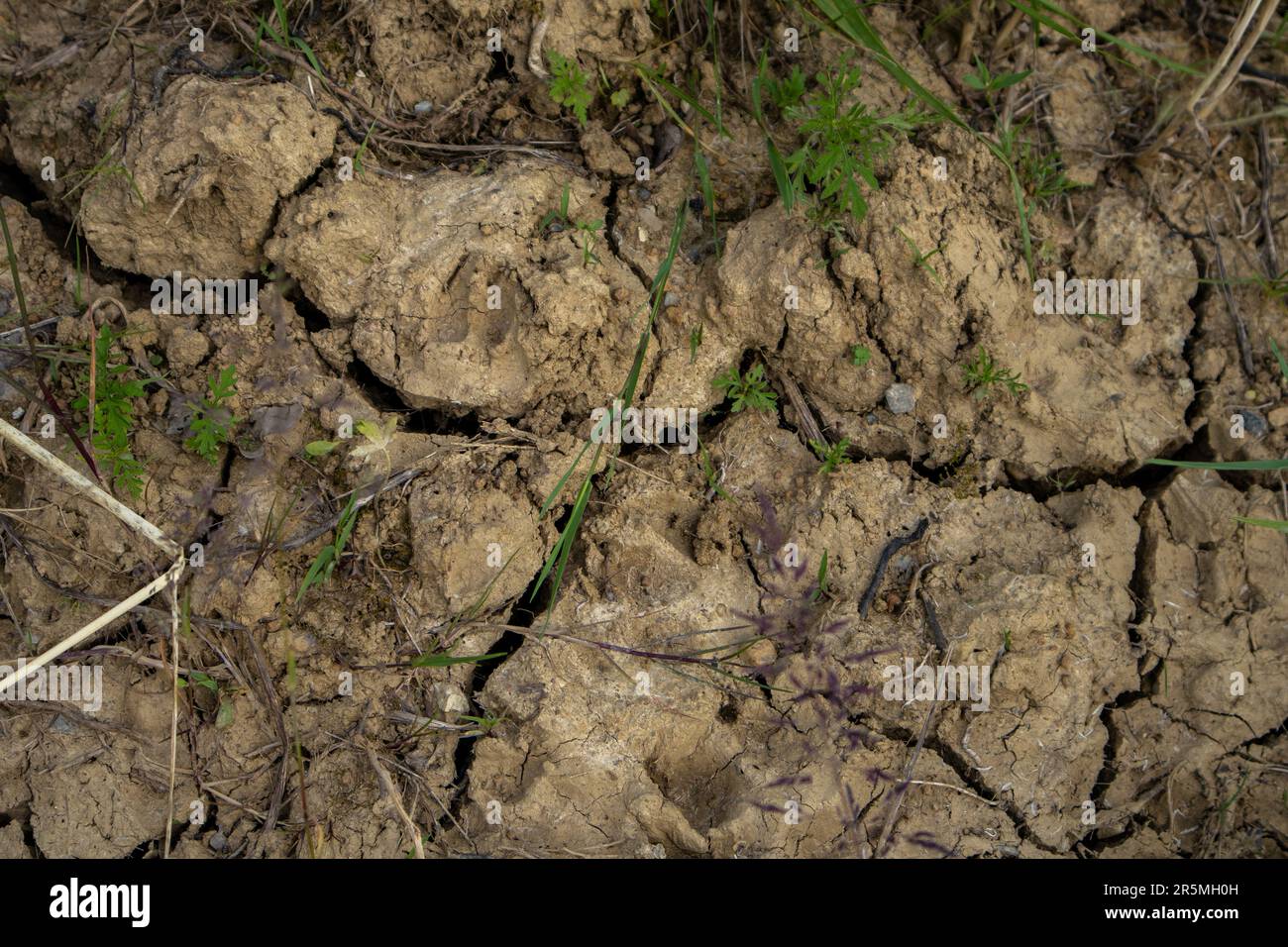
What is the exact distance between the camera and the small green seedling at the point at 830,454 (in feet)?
10.1

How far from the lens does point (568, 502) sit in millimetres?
3055

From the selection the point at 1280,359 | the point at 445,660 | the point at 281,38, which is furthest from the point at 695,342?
the point at 1280,359

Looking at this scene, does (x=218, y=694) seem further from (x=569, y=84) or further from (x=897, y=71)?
(x=897, y=71)

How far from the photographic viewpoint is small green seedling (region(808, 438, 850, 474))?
3064 millimetres

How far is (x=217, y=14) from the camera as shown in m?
3.07

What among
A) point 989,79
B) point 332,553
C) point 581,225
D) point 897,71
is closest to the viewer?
point 897,71

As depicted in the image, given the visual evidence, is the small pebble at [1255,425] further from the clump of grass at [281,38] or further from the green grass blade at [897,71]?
the clump of grass at [281,38]

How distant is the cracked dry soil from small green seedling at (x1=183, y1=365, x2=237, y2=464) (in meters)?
0.08

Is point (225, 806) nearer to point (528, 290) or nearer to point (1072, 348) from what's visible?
point (528, 290)

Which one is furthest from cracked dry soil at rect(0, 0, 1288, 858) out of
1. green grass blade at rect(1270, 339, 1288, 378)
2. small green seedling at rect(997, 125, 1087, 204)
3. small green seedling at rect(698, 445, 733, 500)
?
green grass blade at rect(1270, 339, 1288, 378)

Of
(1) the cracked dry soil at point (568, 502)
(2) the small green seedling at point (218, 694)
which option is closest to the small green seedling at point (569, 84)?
(1) the cracked dry soil at point (568, 502)

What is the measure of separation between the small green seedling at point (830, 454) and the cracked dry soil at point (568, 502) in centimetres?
4

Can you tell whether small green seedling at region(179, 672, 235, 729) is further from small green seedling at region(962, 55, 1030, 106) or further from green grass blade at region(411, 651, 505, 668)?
small green seedling at region(962, 55, 1030, 106)

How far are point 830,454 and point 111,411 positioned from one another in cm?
225
